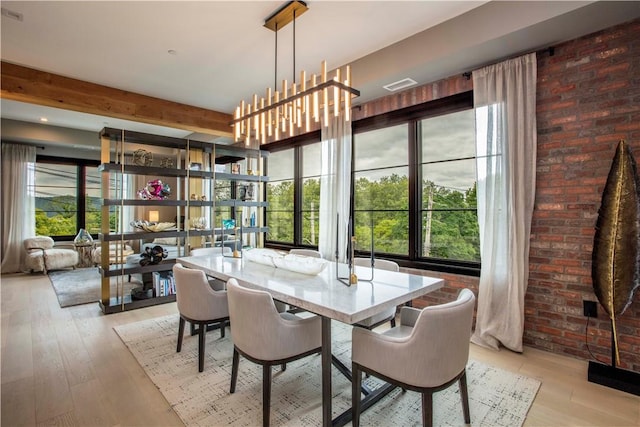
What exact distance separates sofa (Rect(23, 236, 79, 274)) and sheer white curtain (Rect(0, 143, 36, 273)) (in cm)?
25

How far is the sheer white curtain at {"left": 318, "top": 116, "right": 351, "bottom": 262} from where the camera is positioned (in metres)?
4.24

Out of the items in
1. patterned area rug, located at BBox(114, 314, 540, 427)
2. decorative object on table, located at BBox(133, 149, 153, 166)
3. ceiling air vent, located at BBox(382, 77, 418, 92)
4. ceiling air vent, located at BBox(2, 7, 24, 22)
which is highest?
ceiling air vent, located at BBox(2, 7, 24, 22)

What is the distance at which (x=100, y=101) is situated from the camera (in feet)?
13.5

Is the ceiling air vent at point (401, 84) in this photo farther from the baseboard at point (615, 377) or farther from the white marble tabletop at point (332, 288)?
the baseboard at point (615, 377)

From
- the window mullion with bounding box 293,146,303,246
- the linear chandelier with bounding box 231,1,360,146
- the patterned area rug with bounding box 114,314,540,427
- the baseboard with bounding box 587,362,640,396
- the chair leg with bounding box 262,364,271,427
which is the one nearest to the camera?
the chair leg with bounding box 262,364,271,427

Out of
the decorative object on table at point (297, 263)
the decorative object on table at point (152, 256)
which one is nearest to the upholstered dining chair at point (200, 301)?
the decorative object on table at point (297, 263)

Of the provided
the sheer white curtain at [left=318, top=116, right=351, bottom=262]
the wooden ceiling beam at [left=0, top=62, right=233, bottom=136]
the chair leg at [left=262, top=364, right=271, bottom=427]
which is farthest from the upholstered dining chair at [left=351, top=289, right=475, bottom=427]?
the wooden ceiling beam at [left=0, top=62, right=233, bottom=136]

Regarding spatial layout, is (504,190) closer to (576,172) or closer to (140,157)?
(576,172)

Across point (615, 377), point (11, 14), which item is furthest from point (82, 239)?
point (615, 377)

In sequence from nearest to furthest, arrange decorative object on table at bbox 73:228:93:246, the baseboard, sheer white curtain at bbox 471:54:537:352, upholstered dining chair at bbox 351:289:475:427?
1. upholstered dining chair at bbox 351:289:475:427
2. the baseboard
3. sheer white curtain at bbox 471:54:537:352
4. decorative object on table at bbox 73:228:93:246

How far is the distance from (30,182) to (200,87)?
16.9 ft

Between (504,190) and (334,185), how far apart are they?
6.86 ft

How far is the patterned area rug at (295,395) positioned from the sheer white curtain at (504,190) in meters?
0.53

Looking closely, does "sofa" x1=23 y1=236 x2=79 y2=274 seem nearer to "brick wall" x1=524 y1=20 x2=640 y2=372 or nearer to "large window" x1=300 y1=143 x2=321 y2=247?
"large window" x1=300 y1=143 x2=321 y2=247
